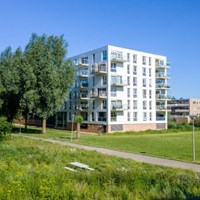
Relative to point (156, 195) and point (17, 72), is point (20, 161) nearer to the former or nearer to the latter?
point (156, 195)

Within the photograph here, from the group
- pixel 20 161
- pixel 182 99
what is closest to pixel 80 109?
pixel 20 161

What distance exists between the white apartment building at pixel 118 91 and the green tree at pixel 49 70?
1143cm

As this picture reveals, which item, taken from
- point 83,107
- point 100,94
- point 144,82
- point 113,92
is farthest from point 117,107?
point 144,82

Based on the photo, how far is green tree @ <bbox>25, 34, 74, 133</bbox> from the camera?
37.2 metres

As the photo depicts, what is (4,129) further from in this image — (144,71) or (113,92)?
(144,71)

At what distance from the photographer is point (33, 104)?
120 ft

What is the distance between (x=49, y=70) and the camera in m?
37.3

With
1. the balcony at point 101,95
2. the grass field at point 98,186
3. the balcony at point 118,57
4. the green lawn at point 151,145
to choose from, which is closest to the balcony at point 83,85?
the balcony at point 101,95

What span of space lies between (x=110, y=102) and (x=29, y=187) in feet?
141

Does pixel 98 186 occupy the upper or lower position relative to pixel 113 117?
lower

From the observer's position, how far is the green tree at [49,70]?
3719cm

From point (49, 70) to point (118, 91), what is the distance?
17.0 m

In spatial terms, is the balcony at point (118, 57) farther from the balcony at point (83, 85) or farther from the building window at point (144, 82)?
the balcony at point (83, 85)

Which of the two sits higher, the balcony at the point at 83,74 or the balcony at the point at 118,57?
the balcony at the point at 118,57
